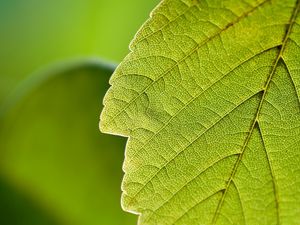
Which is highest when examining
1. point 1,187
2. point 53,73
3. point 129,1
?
point 129,1

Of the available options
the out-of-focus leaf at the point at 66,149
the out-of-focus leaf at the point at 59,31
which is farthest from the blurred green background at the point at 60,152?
the out-of-focus leaf at the point at 59,31

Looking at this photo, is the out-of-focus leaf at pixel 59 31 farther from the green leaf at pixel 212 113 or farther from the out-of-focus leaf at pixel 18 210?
the green leaf at pixel 212 113

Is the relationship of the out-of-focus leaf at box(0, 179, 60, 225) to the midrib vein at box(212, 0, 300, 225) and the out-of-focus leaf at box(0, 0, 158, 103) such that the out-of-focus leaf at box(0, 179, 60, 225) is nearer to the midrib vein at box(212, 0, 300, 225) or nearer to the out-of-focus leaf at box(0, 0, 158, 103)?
the out-of-focus leaf at box(0, 0, 158, 103)

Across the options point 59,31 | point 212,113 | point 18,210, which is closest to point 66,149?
point 18,210

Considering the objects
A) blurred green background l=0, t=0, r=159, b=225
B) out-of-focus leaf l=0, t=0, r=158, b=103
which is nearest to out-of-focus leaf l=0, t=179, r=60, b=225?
blurred green background l=0, t=0, r=159, b=225

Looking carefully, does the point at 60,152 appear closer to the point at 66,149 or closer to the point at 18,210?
the point at 66,149

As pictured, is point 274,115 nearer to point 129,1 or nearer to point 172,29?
point 172,29

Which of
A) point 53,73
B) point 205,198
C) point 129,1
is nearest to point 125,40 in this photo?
point 129,1

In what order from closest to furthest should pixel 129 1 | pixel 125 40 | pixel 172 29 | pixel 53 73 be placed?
1. pixel 172 29
2. pixel 53 73
3. pixel 125 40
4. pixel 129 1
